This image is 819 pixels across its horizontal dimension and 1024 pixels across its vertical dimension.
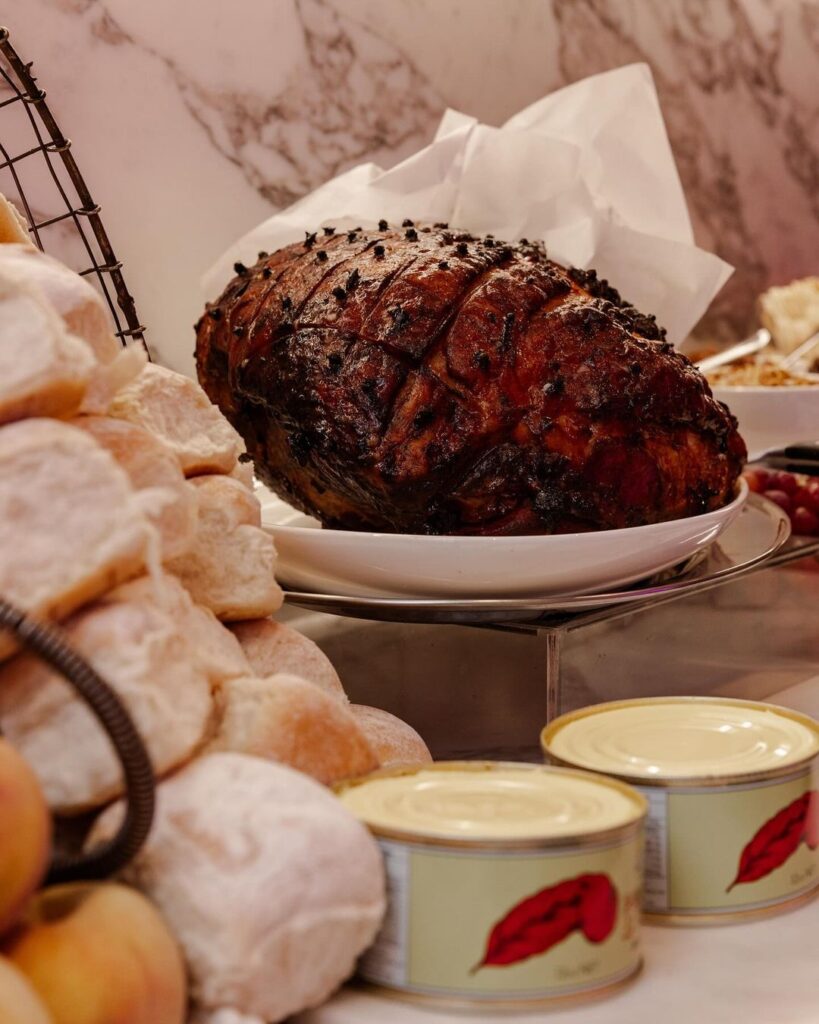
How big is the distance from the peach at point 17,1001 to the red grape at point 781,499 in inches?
40.5

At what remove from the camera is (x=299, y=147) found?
5.07 ft

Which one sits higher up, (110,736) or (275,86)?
(275,86)

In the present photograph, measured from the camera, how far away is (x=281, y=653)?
0.72 m

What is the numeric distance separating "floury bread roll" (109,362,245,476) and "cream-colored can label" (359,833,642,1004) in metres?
0.27

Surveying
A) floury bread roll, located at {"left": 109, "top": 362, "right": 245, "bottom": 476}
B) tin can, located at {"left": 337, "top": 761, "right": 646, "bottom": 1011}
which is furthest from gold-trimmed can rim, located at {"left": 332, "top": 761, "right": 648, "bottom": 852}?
floury bread roll, located at {"left": 109, "top": 362, "right": 245, "bottom": 476}

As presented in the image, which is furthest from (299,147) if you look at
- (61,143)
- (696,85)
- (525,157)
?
(696,85)

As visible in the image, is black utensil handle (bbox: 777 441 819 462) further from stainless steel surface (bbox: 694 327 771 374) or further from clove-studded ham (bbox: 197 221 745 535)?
stainless steel surface (bbox: 694 327 771 374)

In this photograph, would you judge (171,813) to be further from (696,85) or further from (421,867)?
(696,85)

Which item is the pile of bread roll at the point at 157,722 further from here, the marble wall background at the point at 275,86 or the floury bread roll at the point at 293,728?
the marble wall background at the point at 275,86

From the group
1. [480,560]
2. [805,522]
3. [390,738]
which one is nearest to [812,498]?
[805,522]

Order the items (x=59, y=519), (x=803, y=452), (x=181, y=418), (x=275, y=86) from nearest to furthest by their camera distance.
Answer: (x=59, y=519)
(x=181, y=418)
(x=803, y=452)
(x=275, y=86)

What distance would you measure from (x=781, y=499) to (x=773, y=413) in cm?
14

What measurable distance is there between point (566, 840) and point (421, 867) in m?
0.06

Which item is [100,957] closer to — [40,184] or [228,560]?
[228,560]
